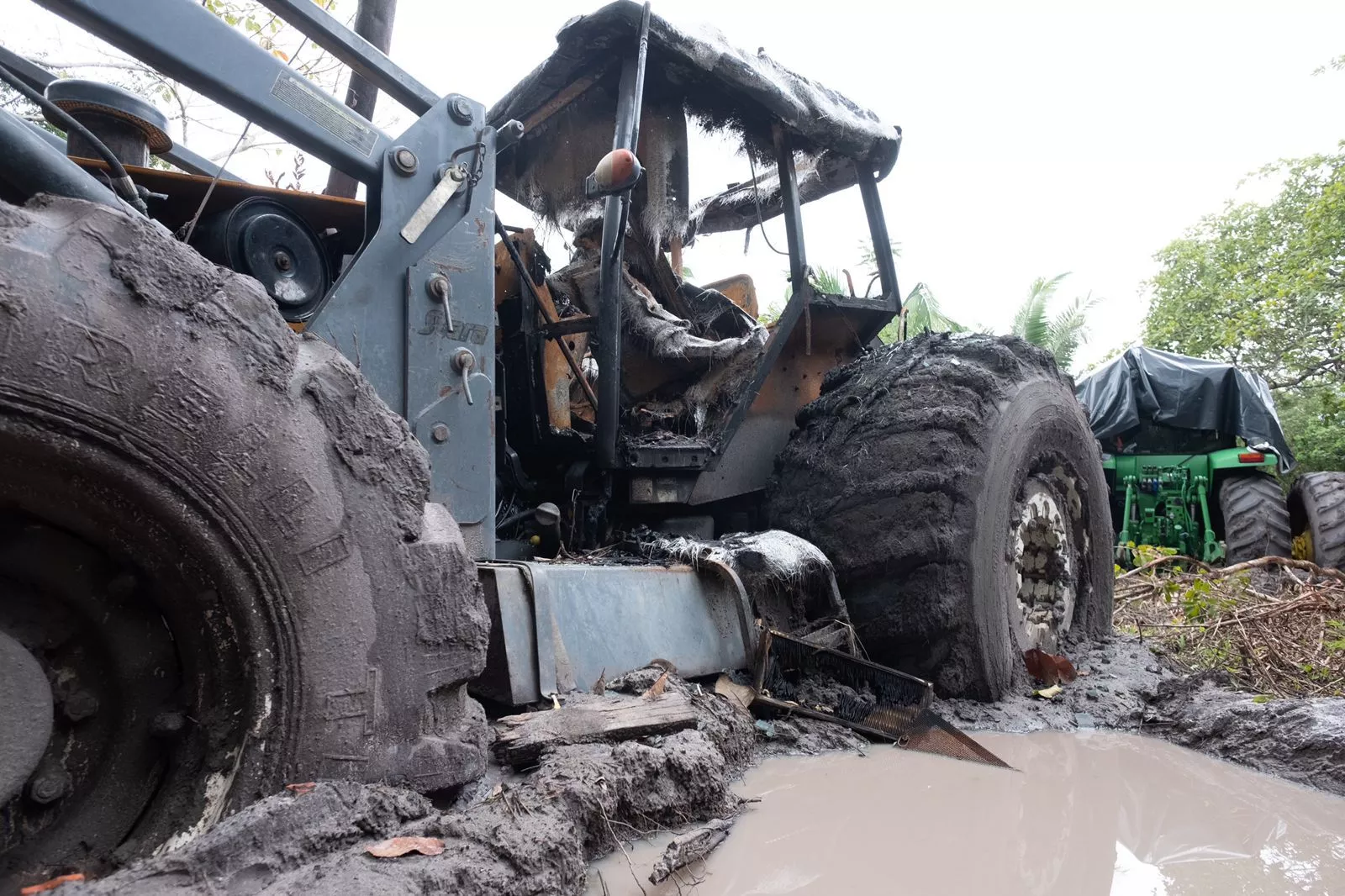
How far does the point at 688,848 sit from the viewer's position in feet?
5.59

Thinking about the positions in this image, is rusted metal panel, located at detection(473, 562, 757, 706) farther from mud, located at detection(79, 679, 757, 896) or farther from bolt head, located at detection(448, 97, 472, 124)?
bolt head, located at detection(448, 97, 472, 124)

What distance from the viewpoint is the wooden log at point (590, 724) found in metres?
1.78

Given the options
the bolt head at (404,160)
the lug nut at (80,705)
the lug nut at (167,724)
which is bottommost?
the lug nut at (167,724)

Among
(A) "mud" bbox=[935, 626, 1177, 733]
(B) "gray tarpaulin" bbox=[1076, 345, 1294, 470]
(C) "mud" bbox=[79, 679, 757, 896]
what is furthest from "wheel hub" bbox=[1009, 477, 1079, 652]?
(B) "gray tarpaulin" bbox=[1076, 345, 1294, 470]

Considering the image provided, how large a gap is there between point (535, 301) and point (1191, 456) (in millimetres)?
8802

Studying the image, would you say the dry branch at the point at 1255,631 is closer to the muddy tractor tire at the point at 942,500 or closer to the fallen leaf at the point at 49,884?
the muddy tractor tire at the point at 942,500

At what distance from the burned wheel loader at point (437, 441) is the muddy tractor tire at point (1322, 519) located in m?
5.38

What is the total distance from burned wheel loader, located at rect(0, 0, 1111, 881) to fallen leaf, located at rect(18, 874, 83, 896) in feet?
0.16

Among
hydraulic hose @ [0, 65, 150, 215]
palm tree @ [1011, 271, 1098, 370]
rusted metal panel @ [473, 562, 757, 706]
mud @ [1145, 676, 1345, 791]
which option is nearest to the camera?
hydraulic hose @ [0, 65, 150, 215]

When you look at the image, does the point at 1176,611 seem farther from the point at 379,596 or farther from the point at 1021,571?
the point at 379,596

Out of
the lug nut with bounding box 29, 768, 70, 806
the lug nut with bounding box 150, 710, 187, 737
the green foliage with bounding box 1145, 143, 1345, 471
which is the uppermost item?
the green foliage with bounding box 1145, 143, 1345, 471

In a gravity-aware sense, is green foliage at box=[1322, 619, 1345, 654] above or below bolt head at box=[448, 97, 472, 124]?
below

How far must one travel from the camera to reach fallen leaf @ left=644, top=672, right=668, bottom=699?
6.95ft

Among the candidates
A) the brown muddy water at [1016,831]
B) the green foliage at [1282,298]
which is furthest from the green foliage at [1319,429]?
the brown muddy water at [1016,831]
